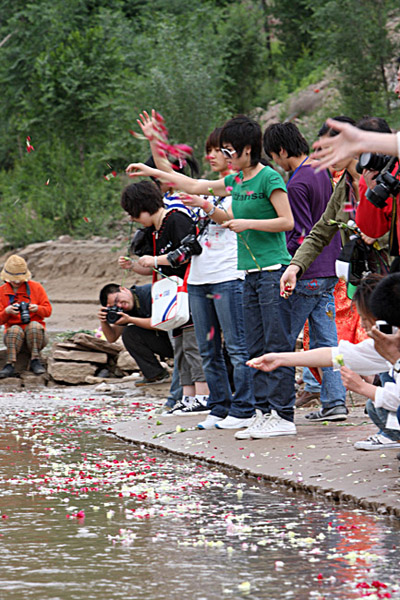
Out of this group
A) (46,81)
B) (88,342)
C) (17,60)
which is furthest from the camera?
(17,60)

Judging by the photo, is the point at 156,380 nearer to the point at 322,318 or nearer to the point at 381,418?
the point at 322,318

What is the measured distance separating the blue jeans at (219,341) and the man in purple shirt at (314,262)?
40 centimetres

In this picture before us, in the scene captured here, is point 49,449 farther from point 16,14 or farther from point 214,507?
point 16,14

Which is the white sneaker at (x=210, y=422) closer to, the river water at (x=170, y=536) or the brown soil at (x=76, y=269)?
the river water at (x=170, y=536)

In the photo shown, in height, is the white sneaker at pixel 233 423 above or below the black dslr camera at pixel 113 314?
below

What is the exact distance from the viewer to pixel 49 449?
6.49 m

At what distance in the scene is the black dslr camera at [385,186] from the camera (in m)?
4.73

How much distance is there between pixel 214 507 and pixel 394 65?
23.5 meters

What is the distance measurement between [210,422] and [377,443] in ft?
5.23

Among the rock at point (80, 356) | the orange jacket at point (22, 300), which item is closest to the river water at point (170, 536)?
the rock at point (80, 356)

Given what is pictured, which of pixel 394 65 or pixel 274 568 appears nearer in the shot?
pixel 274 568

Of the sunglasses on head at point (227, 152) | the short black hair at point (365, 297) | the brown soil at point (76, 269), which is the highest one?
the sunglasses on head at point (227, 152)

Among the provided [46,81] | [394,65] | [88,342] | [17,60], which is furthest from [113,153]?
[88,342]

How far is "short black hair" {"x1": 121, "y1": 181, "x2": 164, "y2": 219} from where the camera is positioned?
732 cm
